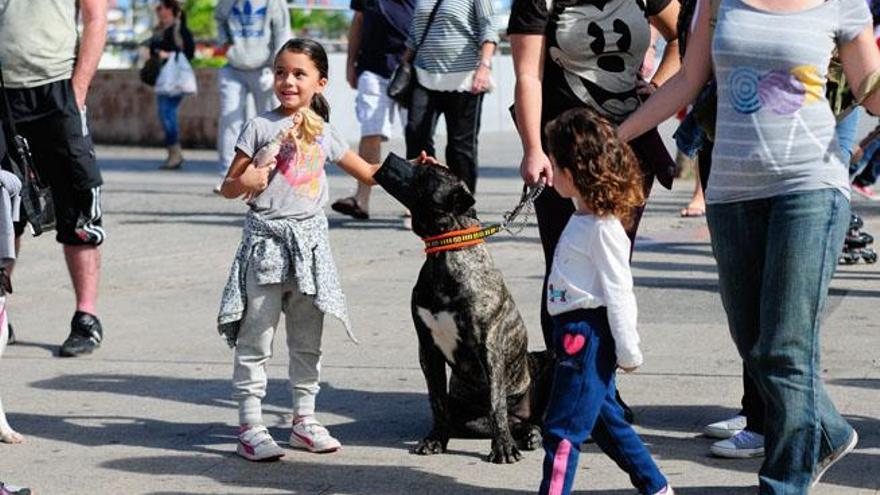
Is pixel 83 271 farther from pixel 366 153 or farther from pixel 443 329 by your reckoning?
pixel 366 153

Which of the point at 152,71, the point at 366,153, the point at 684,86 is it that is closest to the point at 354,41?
the point at 366,153

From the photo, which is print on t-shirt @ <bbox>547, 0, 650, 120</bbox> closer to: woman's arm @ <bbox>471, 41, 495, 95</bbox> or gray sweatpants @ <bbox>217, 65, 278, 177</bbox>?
woman's arm @ <bbox>471, 41, 495, 95</bbox>

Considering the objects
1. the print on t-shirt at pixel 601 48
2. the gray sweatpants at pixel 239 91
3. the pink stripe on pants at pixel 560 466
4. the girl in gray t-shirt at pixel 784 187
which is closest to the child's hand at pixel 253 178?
the print on t-shirt at pixel 601 48

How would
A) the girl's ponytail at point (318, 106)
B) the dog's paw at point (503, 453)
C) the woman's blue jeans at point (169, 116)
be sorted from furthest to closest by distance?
1. the woman's blue jeans at point (169, 116)
2. the girl's ponytail at point (318, 106)
3. the dog's paw at point (503, 453)

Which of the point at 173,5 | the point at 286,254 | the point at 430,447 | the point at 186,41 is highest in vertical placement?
the point at 286,254

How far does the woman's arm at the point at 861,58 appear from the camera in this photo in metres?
4.85

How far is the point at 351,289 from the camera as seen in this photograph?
9.62 m

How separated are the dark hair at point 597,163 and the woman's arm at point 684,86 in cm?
21

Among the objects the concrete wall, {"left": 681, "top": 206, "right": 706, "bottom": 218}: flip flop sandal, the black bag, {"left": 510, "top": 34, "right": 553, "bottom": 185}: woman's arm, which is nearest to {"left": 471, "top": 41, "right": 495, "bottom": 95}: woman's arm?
{"left": 681, "top": 206, "right": 706, "bottom": 218}: flip flop sandal

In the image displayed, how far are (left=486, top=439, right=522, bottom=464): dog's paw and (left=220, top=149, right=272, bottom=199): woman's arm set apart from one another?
1.20m

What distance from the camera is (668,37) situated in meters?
6.42

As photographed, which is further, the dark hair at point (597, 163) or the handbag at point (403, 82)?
the handbag at point (403, 82)

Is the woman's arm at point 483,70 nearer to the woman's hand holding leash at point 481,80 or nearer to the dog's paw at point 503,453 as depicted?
the woman's hand holding leash at point 481,80

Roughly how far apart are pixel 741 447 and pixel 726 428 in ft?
0.76
